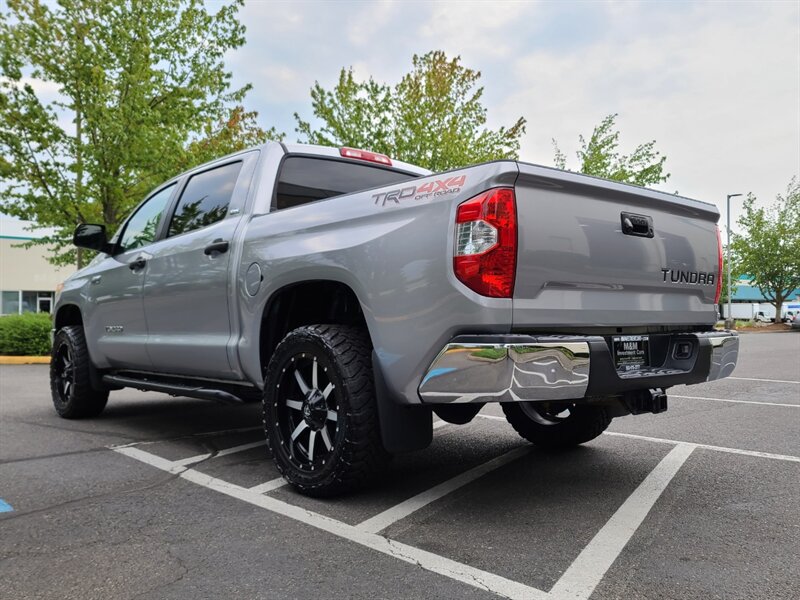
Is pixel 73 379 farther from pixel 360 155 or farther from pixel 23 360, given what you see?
pixel 23 360

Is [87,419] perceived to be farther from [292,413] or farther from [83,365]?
[292,413]

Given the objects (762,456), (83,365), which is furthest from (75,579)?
(762,456)

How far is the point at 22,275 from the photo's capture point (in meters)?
38.4

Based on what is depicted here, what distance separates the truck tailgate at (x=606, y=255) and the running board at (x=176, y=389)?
84.3 inches

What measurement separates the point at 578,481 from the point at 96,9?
14.8 meters

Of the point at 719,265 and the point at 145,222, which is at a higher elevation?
the point at 145,222

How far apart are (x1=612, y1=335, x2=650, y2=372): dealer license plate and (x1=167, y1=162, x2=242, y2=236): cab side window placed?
2673 millimetres

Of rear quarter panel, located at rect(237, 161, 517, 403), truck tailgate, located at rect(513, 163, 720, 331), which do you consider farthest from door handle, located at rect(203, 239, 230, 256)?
truck tailgate, located at rect(513, 163, 720, 331)

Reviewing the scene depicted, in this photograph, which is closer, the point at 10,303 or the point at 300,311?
the point at 300,311

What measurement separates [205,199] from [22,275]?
39.6m

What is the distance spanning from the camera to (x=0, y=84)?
13695 mm

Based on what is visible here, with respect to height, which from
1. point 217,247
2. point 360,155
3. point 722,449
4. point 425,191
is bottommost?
point 722,449

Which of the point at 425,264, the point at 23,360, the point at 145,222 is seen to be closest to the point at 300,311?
the point at 425,264

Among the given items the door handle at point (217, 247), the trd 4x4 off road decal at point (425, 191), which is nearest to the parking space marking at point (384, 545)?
the door handle at point (217, 247)
